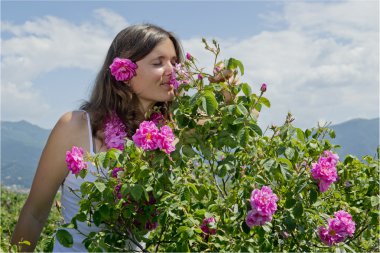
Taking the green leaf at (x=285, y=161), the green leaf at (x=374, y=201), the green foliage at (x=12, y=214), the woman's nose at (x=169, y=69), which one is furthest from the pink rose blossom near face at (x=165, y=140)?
the green foliage at (x=12, y=214)

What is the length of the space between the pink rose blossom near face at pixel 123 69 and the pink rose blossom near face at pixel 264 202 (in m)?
1.15

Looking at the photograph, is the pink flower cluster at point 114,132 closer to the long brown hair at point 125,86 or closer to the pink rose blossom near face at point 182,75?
the long brown hair at point 125,86

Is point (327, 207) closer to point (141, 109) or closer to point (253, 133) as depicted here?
point (253, 133)

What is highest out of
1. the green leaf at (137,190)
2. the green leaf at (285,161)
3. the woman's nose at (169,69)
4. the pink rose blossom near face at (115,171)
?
the woman's nose at (169,69)

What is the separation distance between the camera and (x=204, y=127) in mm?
2561

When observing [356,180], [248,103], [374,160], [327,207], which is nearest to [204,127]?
[248,103]

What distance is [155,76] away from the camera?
10.0 feet

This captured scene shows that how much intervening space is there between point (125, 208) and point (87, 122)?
0.85 m

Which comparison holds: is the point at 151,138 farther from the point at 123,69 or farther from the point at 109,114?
the point at 109,114

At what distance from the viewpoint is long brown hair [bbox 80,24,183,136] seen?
3199mm

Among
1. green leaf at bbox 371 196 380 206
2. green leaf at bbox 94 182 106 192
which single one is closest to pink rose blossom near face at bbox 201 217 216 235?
green leaf at bbox 94 182 106 192

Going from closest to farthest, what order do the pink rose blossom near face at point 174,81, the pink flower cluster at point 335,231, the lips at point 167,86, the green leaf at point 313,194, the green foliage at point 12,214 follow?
the green leaf at point 313,194 → the pink flower cluster at point 335,231 → the pink rose blossom near face at point 174,81 → the lips at point 167,86 → the green foliage at point 12,214

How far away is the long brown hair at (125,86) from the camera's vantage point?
126 inches

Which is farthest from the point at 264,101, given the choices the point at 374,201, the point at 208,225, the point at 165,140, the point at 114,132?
the point at 374,201
